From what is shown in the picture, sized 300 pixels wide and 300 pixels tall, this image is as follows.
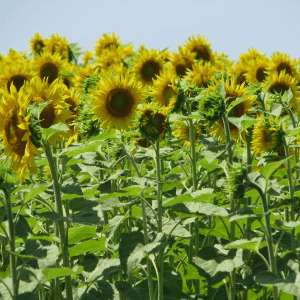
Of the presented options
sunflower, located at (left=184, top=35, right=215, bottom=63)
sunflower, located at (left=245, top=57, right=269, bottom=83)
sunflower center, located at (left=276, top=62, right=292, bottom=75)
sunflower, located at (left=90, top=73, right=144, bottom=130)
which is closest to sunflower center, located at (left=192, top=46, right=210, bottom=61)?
sunflower, located at (left=184, top=35, right=215, bottom=63)

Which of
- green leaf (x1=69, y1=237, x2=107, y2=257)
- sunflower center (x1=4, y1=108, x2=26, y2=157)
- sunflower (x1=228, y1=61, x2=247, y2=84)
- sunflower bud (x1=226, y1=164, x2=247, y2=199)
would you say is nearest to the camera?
sunflower bud (x1=226, y1=164, x2=247, y2=199)

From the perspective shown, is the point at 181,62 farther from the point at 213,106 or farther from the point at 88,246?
the point at 88,246

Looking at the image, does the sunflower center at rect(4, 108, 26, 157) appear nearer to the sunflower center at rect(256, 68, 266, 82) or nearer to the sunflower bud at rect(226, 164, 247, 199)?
the sunflower bud at rect(226, 164, 247, 199)

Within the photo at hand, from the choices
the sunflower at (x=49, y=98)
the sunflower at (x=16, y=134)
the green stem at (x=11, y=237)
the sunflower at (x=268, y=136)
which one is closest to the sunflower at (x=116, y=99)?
the sunflower at (x=49, y=98)

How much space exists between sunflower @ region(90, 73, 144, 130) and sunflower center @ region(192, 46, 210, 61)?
300 centimetres

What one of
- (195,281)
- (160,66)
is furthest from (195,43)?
(195,281)

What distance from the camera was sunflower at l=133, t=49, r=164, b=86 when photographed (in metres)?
6.00

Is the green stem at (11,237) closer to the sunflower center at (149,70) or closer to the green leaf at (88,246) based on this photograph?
the green leaf at (88,246)

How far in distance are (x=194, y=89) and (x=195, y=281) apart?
1307mm

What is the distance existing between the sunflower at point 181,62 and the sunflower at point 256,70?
2.30 feet

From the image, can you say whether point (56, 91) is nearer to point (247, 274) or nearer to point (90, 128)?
point (90, 128)

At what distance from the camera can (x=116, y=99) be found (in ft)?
12.5

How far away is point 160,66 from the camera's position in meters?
6.08

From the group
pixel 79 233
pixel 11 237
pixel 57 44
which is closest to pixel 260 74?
pixel 79 233
